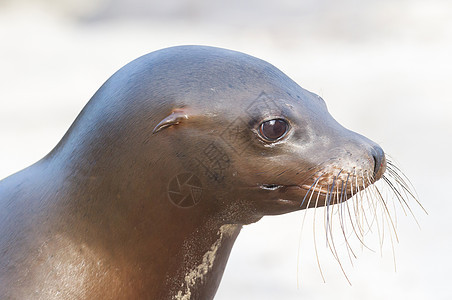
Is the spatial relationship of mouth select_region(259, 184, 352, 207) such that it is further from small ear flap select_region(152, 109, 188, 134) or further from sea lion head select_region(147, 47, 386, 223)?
small ear flap select_region(152, 109, 188, 134)

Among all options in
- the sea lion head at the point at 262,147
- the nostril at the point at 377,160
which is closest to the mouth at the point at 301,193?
the sea lion head at the point at 262,147

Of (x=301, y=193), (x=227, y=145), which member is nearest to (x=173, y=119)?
(x=227, y=145)

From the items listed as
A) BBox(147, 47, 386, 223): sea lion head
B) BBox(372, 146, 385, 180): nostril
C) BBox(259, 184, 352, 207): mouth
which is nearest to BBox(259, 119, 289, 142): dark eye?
BBox(147, 47, 386, 223): sea lion head

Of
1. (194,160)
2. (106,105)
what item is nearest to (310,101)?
(194,160)

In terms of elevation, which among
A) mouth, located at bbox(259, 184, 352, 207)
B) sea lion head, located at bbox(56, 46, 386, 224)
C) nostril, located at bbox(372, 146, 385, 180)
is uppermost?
sea lion head, located at bbox(56, 46, 386, 224)

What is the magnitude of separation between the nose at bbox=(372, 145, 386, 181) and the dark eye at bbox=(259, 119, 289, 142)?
0.33 meters

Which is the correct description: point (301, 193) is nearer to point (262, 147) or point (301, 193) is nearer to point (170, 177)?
point (262, 147)

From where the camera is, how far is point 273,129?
2.59m

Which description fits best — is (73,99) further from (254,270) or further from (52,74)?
(254,270)

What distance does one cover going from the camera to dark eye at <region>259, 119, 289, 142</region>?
8.50 feet

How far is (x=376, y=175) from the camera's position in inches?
105

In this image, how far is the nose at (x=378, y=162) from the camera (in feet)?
8.75

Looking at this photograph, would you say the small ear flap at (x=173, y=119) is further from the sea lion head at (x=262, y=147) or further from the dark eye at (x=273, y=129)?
the dark eye at (x=273, y=129)

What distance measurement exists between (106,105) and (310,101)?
28.0 inches
